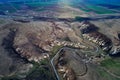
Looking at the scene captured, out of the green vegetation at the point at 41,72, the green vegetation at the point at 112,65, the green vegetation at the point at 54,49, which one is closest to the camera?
the green vegetation at the point at 41,72

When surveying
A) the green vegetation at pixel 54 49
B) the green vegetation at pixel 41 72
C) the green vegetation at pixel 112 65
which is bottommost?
the green vegetation at pixel 112 65

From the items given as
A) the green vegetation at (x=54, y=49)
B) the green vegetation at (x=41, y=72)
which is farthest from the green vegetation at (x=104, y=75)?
the green vegetation at (x=54, y=49)

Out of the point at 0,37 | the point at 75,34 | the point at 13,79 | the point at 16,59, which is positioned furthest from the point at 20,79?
the point at 75,34

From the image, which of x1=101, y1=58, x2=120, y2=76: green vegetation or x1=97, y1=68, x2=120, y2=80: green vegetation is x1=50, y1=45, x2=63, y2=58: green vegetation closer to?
x1=101, y1=58, x2=120, y2=76: green vegetation

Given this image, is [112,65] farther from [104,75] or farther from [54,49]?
[54,49]

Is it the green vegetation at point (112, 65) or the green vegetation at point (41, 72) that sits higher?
the green vegetation at point (41, 72)

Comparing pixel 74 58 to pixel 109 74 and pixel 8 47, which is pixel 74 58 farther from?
pixel 8 47

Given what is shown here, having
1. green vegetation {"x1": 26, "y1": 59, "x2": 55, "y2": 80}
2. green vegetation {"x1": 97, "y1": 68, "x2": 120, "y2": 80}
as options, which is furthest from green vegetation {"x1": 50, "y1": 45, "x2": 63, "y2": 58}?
green vegetation {"x1": 97, "y1": 68, "x2": 120, "y2": 80}

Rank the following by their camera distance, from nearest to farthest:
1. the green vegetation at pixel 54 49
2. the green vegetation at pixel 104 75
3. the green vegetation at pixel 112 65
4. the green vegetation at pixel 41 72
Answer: the green vegetation at pixel 41 72 → the green vegetation at pixel 104 75 → the green vegetation at pixel 112 65 → the green vegetation at pixel 54 49

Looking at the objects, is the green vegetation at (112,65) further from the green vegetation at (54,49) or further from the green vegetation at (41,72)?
the green vegetation at (41,72)
